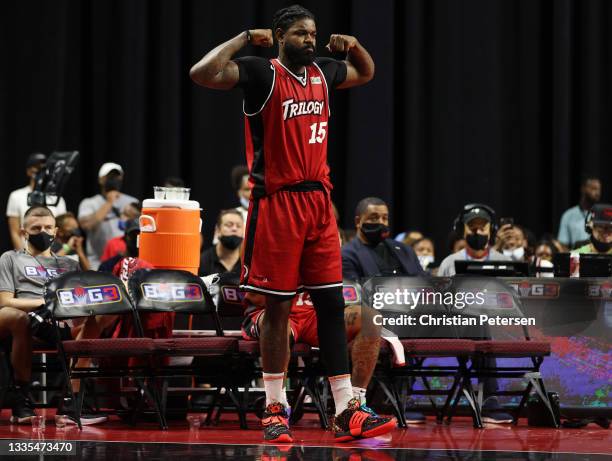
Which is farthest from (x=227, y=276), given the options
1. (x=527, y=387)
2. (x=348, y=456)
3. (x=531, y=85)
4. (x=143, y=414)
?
(x=531, y=85)

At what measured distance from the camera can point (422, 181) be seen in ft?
38.0

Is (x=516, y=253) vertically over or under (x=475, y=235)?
under

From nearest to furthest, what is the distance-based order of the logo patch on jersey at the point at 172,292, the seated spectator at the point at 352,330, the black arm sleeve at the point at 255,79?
the black arm sleeve at the point at 255,79
the seated spectator at the point at 352,330
the logo patch on jersey at the point at 172,292

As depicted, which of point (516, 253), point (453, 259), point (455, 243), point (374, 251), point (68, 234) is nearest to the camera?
point (374, 251)

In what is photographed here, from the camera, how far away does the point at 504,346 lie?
22.0 feet

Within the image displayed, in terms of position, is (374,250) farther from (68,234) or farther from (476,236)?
(68,234)

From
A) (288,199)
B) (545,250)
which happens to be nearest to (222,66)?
(288,199)

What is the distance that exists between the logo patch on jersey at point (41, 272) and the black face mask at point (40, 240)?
0.13m

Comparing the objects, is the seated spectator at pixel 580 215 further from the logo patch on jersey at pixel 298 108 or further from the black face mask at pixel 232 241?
the logo patch on jersey at pixel 298 108

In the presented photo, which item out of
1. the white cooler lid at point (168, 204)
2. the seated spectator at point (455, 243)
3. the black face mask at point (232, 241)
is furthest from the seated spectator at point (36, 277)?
the seated spectator at point (455, 243)

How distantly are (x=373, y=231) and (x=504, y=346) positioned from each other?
4.25 feet

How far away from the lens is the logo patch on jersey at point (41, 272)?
7258 millimetres

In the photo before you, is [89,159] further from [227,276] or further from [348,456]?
[348,456]

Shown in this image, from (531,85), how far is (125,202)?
14.1 ft
